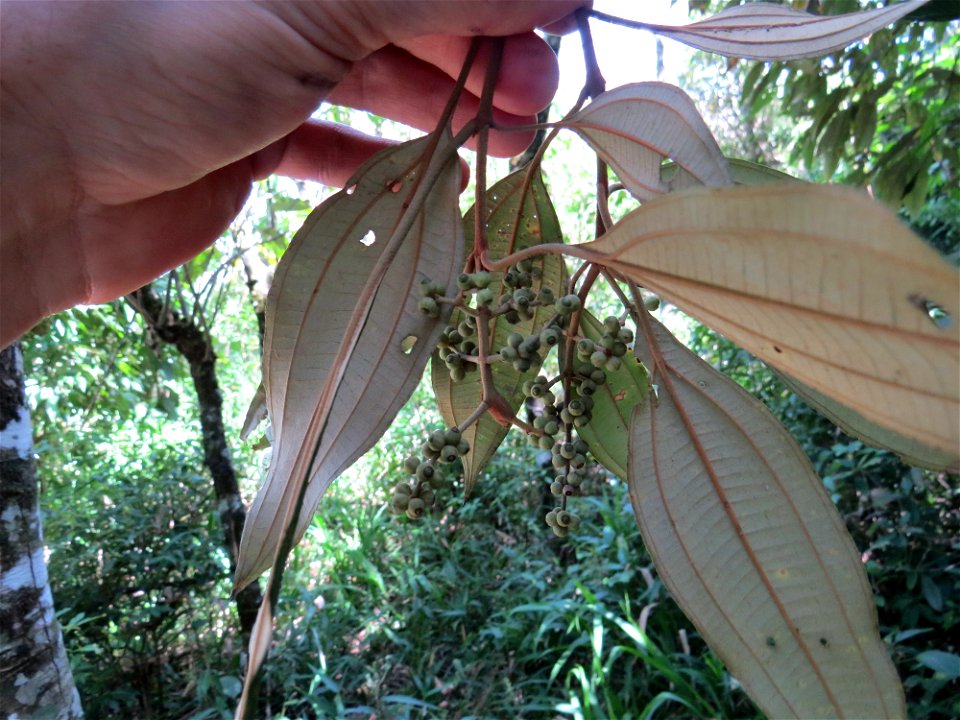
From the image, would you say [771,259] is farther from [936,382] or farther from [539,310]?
[539,310]

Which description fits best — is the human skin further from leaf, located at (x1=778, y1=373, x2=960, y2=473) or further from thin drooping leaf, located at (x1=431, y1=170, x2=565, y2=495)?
leaf, located at (x1=778, y1=373, x2=960, y2=473)

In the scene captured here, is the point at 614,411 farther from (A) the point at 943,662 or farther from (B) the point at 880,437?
(A) the point at 943,662

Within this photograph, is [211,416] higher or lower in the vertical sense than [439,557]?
higher

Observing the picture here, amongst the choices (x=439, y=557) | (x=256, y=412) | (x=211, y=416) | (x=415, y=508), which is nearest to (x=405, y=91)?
(x=256, y=412)

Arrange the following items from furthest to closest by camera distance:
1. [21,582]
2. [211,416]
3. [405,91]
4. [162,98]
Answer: [211,416] → [21,582] → [405,91] → [162,98]

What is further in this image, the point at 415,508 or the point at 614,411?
the point at 614,411

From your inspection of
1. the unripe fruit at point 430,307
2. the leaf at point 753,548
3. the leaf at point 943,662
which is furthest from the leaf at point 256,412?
the leaf at point 943,662

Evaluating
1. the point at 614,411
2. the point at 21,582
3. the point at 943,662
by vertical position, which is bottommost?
the point at 943,662
